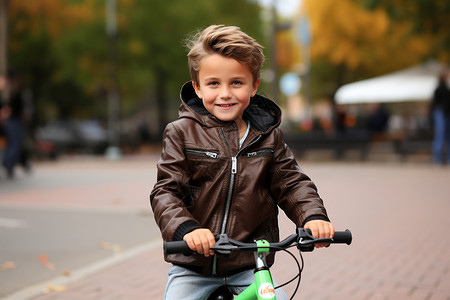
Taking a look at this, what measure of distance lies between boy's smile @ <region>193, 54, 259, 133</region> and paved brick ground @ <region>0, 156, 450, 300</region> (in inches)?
88.9

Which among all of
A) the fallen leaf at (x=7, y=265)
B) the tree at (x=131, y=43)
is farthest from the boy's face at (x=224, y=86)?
the tree at (x=131, y=43)

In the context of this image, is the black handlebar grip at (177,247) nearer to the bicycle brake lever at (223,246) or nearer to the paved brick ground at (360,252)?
the bicycle brake lever at (223,246)

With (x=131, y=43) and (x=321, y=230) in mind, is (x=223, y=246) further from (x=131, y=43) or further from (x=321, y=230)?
(x=131, y=43)

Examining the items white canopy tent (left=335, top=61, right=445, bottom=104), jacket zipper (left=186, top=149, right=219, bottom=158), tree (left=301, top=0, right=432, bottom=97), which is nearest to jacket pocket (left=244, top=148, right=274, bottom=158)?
jacket zipper (left=186, top=149, right=219, bottom=158)

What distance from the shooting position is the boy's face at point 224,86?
7.70ft

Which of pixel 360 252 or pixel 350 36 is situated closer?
pixel 360 252

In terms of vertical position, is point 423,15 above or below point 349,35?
above

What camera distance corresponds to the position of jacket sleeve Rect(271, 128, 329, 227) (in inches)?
94.2

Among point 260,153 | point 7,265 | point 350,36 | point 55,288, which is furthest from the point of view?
point 350,36

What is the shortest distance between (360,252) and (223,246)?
3.99 m

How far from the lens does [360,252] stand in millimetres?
5781

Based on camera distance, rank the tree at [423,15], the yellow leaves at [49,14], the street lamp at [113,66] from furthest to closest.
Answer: the street lamp at [113,66] < the yellow leaves at [49,14] < the tree at [423,15]

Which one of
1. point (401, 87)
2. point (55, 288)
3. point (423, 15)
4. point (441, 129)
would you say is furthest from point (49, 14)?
point (55, 288)

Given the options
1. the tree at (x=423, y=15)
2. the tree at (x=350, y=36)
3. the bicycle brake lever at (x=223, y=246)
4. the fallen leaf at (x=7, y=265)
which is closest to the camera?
the bicycle brake lever at (x=223, y=246)
